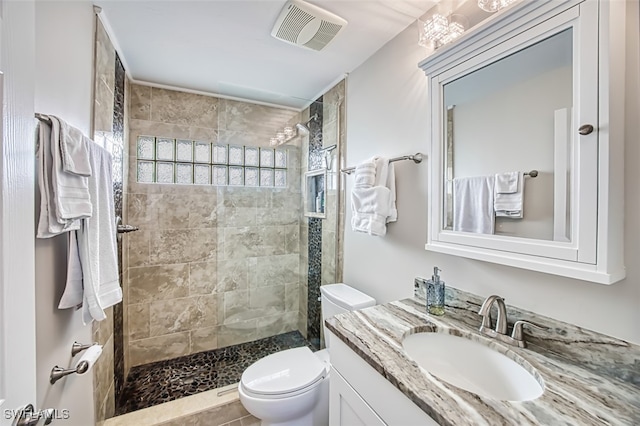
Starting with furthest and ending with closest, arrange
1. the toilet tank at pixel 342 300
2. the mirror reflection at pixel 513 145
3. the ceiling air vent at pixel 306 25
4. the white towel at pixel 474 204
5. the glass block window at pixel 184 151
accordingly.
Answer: the glass block window at pixel 184 151 → the toilet tank at pixel 342 300 → the ceiling air vent at pixel 306 25 → the white towel at pixel 474 204 → the mirror reflection at pixel 513 145

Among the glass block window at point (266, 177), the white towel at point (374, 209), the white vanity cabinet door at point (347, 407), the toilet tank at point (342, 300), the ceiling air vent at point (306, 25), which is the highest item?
the ceiling air vent at point (306, 25)

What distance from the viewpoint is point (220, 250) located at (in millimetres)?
2248

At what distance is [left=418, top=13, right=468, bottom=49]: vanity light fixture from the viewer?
1.15 metres

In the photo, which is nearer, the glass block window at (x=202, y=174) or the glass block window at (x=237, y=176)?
the glass block window at (x=237, y=176)

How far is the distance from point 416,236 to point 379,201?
27 centimetres

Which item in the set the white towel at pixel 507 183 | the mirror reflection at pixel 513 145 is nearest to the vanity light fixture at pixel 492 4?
the mirror reflection at pixel 513 145

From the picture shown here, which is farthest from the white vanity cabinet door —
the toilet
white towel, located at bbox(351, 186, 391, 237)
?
white towel, located at bbox(351, 186, 391, 237)

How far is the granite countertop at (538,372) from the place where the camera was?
599 millimetres

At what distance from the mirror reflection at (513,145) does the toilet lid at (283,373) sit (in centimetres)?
108

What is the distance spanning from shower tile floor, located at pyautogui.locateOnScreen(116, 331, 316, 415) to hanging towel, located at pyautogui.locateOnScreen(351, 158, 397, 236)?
134 cm

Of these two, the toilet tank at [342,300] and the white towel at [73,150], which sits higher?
the white towel at [73,150]

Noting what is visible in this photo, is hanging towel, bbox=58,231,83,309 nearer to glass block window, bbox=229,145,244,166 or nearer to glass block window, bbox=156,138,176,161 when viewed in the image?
glass block window, bbox=229,145,244,166

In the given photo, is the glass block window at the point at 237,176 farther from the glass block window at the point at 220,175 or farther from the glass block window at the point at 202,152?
the glass block window at the point at 202,152

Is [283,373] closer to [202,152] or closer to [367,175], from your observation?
[367,175]
